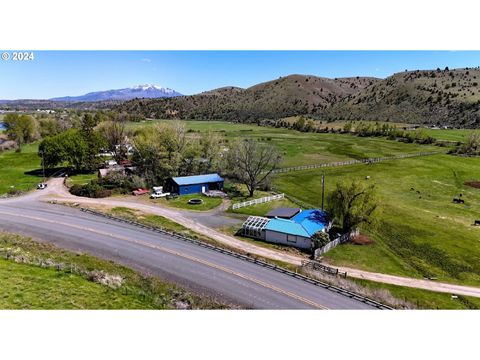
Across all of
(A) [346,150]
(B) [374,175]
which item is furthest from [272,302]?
(A) [346,150]

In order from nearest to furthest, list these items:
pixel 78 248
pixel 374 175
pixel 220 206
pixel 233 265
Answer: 1. pixel 233 265
2. pixel 78 248
3. pixel 220 206
4. pixel 374 175

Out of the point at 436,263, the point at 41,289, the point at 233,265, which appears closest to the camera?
the point at 41,289

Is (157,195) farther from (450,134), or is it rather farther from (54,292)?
(450,134)

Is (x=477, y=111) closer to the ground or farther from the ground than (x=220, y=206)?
farther from the ground

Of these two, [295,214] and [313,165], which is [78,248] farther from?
[313,165]

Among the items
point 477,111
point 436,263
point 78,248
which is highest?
point 477,111

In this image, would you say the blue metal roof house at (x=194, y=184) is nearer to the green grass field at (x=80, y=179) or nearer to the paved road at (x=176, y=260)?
the paved road at (x=176, y=260)

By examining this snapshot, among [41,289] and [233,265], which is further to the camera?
[233,265]
